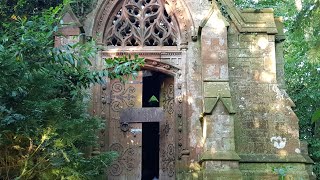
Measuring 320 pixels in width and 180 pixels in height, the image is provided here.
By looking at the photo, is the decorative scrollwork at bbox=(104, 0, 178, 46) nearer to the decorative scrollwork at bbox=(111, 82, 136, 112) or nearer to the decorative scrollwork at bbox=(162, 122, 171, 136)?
the decorative scrollwork at bbox=(111, 82, 136, 112)

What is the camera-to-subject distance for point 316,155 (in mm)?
14945

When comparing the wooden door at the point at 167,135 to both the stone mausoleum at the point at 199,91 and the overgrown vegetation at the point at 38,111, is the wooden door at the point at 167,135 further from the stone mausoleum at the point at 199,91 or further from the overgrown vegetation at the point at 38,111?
the overgrown vegetation at the point at 38,111

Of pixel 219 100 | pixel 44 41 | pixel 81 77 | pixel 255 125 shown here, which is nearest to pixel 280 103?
pixel 255 125

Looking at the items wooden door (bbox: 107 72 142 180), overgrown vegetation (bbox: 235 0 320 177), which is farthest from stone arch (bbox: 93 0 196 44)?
overgrown vegetation (bbox: 235 0 320 177)

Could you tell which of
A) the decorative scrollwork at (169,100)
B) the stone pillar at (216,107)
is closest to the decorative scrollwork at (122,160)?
the decorative scrollwork at (169,100)

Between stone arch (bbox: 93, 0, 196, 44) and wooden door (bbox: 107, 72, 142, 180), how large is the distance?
1.35 meters

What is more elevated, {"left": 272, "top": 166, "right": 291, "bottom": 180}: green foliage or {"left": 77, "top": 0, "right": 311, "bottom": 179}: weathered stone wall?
{"left": 77, "top": 0, "right": 311, "bottom": 179}: weathered stone wall

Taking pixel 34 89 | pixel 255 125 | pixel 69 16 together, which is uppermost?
pixel 69 16

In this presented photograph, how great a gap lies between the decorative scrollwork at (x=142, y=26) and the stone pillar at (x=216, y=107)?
121 centimetres

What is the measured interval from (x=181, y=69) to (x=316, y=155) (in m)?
6.51

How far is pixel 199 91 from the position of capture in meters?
10.7

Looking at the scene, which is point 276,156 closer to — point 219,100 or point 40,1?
point 219,100

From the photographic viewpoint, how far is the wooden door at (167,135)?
10805mm

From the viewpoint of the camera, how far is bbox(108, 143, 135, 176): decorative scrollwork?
10.7 m
